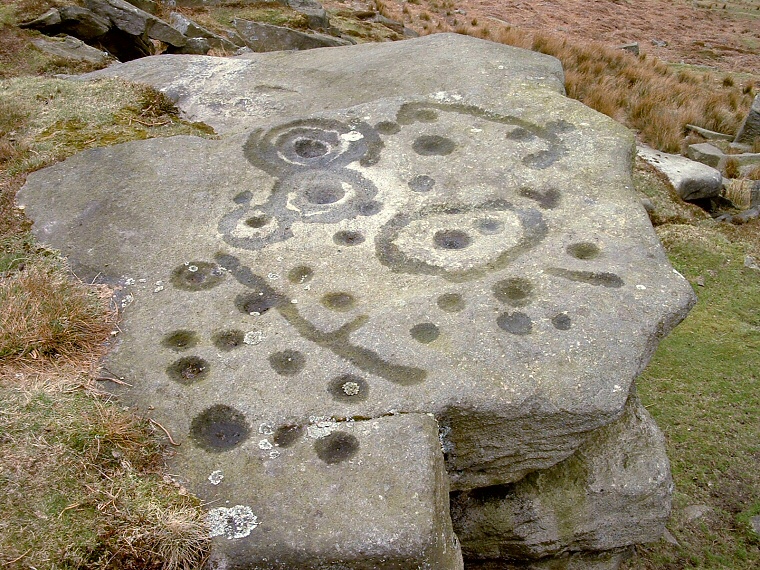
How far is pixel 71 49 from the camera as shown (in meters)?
7.94

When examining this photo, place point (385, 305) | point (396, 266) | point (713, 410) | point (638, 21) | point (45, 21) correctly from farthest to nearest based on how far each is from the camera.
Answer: point (638, 21), point (45, 21), point (713, 410), point (396, 266), point (385, 305)

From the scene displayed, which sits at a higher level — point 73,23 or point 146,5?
point 73,23

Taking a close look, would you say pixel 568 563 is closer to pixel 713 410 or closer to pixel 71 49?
pixel 713 410

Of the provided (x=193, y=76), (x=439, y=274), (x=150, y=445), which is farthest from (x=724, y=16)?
(x=150, y=445)

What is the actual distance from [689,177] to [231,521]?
6.79 meters

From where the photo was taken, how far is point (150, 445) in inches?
114

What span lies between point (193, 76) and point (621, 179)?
11.7ft

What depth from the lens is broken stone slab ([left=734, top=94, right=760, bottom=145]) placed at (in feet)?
33.1

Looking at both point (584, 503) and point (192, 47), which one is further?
point (192, 47)

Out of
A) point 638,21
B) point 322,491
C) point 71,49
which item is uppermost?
point 322,491

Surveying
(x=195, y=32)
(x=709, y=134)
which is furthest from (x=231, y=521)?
(x=709, y=134)

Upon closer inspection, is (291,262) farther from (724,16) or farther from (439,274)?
(724,16)

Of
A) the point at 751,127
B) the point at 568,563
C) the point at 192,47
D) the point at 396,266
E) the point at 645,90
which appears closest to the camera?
the point at 396,266

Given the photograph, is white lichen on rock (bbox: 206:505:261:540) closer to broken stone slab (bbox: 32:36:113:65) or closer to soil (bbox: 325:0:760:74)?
broken stone slab (bbox: 32:36:113:65)
